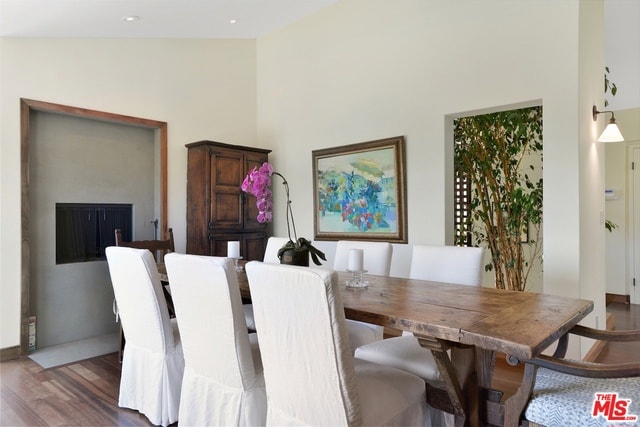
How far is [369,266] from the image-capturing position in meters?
2.86

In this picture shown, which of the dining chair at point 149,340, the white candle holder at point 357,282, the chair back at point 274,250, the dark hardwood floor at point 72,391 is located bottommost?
the dark hardwood floor at point 72,391

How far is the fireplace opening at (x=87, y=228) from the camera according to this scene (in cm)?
374

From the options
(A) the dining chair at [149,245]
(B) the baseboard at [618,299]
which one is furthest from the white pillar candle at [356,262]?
(B) the baseboard at [618,299]

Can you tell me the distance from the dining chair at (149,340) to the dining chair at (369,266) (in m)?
1.07

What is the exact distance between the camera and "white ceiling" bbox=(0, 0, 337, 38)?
10.1 ft

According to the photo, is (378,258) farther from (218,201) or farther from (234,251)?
(218,201)

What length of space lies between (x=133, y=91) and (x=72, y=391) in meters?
2.78

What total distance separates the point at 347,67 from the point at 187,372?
132 inches

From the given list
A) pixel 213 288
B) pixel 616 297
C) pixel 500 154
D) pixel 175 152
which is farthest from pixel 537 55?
pixel 616 297

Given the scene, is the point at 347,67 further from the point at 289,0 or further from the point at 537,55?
the point at 537,55

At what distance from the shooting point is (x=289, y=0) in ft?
13.7

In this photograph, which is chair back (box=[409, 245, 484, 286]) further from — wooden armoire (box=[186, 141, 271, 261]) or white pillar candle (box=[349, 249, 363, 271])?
wooden armoire (box=[186, 141, 271, 261])

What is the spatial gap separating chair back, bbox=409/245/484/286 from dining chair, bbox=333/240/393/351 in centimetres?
22

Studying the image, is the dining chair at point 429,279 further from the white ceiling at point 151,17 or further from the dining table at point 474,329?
the white ceiling at point 151,17
